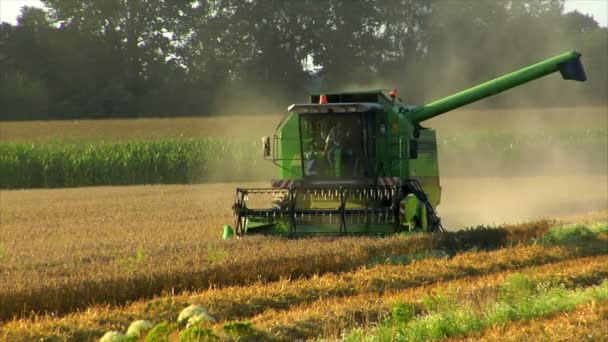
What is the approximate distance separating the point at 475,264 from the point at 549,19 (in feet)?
78.2

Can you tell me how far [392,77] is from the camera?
33125mm

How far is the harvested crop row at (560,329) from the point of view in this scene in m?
5.88

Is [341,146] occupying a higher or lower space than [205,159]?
higher

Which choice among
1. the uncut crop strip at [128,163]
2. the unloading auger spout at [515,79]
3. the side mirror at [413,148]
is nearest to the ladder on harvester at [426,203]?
the side mirror at [413,148]

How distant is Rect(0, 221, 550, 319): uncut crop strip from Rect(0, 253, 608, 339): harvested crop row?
46cm

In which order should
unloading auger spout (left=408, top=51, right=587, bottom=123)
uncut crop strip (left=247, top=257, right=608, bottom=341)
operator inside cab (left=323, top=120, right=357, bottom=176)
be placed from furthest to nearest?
1. unloading auger spout (left=408, top=51, right=587, bottom=123)
2. operator inside cab (left=323, top=120, right=357, bottom=176)
3. uncut crop strip (left=247, top=257, right=608, bottom=341)

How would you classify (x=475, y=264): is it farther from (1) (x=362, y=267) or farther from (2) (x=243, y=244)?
(2) (x=243, y=244)

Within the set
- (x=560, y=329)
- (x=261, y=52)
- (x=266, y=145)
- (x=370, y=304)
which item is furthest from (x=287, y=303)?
(x=261, y=52)

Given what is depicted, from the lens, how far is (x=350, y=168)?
43.0 ft

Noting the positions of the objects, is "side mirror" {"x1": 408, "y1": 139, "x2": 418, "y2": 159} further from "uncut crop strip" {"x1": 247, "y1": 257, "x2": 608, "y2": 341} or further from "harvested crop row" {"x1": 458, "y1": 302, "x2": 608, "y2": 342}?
"harvested crop row" {"x1": 458, "y1": 302, "x2": 608, "y2": 342}

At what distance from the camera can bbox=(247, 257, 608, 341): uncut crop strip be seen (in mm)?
6953

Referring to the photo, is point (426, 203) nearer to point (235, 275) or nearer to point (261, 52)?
point (235, 275)

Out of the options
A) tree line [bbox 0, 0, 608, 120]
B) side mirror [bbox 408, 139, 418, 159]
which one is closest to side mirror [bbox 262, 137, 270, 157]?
side mirror [bbox 408, 139, 418, 159]

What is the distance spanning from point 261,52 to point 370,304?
2651 centimetres
